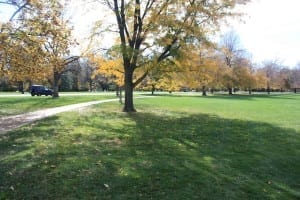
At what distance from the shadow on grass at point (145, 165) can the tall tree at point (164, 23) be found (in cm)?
995

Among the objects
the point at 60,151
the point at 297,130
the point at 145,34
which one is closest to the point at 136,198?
the point at 60,151

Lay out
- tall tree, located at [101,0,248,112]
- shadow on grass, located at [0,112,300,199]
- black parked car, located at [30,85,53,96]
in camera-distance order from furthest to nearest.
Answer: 1. black parked car, located at [30,85,53,96]
2. tall tree, located at [101,0,248,112]
3. shadow on grass, located at [0,112,300,199]

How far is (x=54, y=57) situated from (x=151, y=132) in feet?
27.6

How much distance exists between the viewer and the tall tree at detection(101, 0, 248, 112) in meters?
24.0

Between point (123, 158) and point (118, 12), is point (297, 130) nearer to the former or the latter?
point (123, 158)

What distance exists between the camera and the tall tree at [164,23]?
78.8 feet

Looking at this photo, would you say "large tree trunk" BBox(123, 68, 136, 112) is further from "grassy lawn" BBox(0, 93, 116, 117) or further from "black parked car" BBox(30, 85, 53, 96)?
"black parked car" BBox(30, 85, 53, 96)

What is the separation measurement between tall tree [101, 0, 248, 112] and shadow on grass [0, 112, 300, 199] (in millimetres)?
9953

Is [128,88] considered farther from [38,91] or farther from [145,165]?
[38,91]

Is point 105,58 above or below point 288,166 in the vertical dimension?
above

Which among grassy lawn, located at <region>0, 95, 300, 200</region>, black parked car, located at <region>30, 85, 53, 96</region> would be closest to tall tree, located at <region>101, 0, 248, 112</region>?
grassy lawn, located at <region>0, 95, 300, 200</region>

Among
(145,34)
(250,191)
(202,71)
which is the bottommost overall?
(250,191)

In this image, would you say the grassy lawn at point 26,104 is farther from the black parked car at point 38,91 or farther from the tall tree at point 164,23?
the black parked car at point 38,91

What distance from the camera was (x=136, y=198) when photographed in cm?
742
